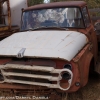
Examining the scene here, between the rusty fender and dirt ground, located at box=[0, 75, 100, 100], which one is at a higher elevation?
the rusty fender

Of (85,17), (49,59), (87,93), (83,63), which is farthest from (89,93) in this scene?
(85,17)

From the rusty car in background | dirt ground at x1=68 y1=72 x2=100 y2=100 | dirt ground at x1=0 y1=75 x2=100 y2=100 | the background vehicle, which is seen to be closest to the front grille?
the rusty car in background

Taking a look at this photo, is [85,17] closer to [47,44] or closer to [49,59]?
[47,44]

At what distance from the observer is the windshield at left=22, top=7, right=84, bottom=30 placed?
484cm

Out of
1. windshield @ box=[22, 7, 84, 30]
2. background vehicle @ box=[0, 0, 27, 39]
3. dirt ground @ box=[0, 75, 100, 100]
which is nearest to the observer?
dirt ground @ box=[0, 75, 100, 100]

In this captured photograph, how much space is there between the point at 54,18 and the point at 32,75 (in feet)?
5.54

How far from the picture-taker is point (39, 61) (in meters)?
3.74

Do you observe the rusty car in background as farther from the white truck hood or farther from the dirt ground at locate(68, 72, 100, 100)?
the dirt ground at locate(68, 72, 100, 100)

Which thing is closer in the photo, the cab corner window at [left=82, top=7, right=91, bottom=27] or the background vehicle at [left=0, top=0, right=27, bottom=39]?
the cab corner window at [left=82, top=7, right=91, bottom=27]

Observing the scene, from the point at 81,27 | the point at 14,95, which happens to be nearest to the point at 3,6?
the point at 81,27

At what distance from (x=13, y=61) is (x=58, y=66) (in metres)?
0.80

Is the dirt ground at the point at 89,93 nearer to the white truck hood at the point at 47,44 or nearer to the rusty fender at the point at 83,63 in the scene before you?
the rusty fender at the point at 83,63

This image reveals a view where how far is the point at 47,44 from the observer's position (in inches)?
156

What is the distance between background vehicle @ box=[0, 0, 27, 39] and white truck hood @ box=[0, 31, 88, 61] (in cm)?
378
